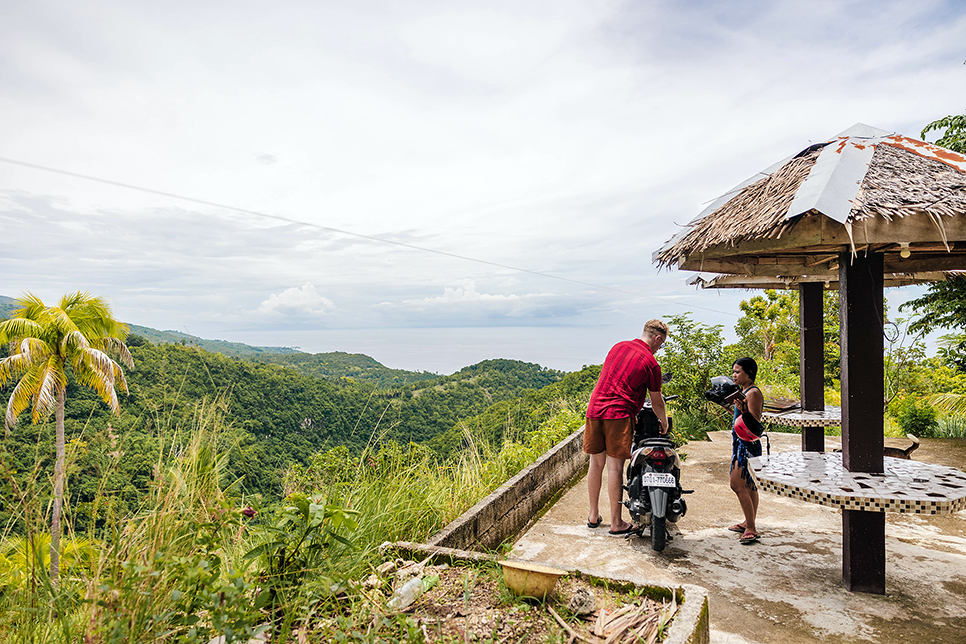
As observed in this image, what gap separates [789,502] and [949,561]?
1.33 meters

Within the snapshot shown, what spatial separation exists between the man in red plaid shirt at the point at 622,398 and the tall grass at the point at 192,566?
1876 mm

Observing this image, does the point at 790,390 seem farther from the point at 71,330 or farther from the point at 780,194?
the point at 71,330

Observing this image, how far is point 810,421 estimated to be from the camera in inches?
196

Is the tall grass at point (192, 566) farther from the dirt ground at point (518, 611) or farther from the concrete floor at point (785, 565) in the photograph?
the concrete floor at point (785, 565)

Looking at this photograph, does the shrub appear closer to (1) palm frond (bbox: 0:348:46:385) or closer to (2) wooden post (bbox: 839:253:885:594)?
(2) wooden post (bbox: 839:253:885:594)

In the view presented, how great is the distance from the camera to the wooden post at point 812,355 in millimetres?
5359

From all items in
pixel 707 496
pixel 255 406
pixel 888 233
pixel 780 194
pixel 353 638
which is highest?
pixel 780 194

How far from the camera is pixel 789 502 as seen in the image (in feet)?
16.1

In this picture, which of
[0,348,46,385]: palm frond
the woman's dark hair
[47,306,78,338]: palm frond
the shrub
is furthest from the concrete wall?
[47,306,78,338]: palm frond

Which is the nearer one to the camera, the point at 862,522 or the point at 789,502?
the point at 862,522

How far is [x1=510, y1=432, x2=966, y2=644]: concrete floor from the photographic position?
9.20 feet

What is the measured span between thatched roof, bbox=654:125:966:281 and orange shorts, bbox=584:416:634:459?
1.26 metres

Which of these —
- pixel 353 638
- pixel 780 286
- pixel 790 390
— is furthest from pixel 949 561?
pixel 790 390

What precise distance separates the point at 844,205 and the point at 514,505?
10.0 ft
